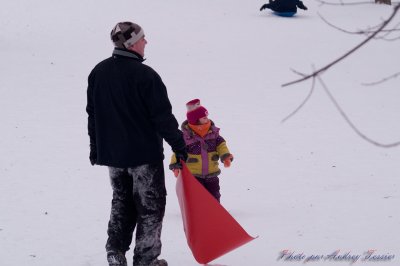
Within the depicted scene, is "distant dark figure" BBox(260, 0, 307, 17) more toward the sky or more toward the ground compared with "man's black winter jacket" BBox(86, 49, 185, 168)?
more toward the ground

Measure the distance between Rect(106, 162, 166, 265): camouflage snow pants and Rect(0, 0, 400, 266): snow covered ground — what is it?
51 cm

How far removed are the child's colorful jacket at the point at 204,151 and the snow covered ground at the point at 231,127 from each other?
0.62 meters

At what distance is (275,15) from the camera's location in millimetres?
20391

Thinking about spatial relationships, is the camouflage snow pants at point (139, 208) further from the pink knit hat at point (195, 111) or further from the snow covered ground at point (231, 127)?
the pink knit hat at point (195, 111)

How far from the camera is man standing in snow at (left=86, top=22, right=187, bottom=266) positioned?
4059 millimetres

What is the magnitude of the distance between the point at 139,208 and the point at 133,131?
551mm

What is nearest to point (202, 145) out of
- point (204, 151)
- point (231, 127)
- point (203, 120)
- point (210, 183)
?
point (204, 151)

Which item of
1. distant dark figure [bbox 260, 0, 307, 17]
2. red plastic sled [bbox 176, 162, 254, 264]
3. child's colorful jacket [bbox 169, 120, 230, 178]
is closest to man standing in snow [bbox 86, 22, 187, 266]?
red plastic sled [bbox 176, 162, 254, 264]

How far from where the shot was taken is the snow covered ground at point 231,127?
18.0ft

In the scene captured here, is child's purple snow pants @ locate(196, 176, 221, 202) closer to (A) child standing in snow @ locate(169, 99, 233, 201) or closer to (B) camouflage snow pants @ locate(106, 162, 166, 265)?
(A) child standing in snow @ locate(169, 99, 233, 201)

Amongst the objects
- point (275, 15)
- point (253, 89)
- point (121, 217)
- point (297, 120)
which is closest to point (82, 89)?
point (253, 89)

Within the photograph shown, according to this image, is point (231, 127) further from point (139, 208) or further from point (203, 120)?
point (139, 208)

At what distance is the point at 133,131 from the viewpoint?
4117 millimetres

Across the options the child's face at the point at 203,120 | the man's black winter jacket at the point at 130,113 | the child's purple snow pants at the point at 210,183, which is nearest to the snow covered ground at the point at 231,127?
the child's purple snow pants at the point at 210,183
